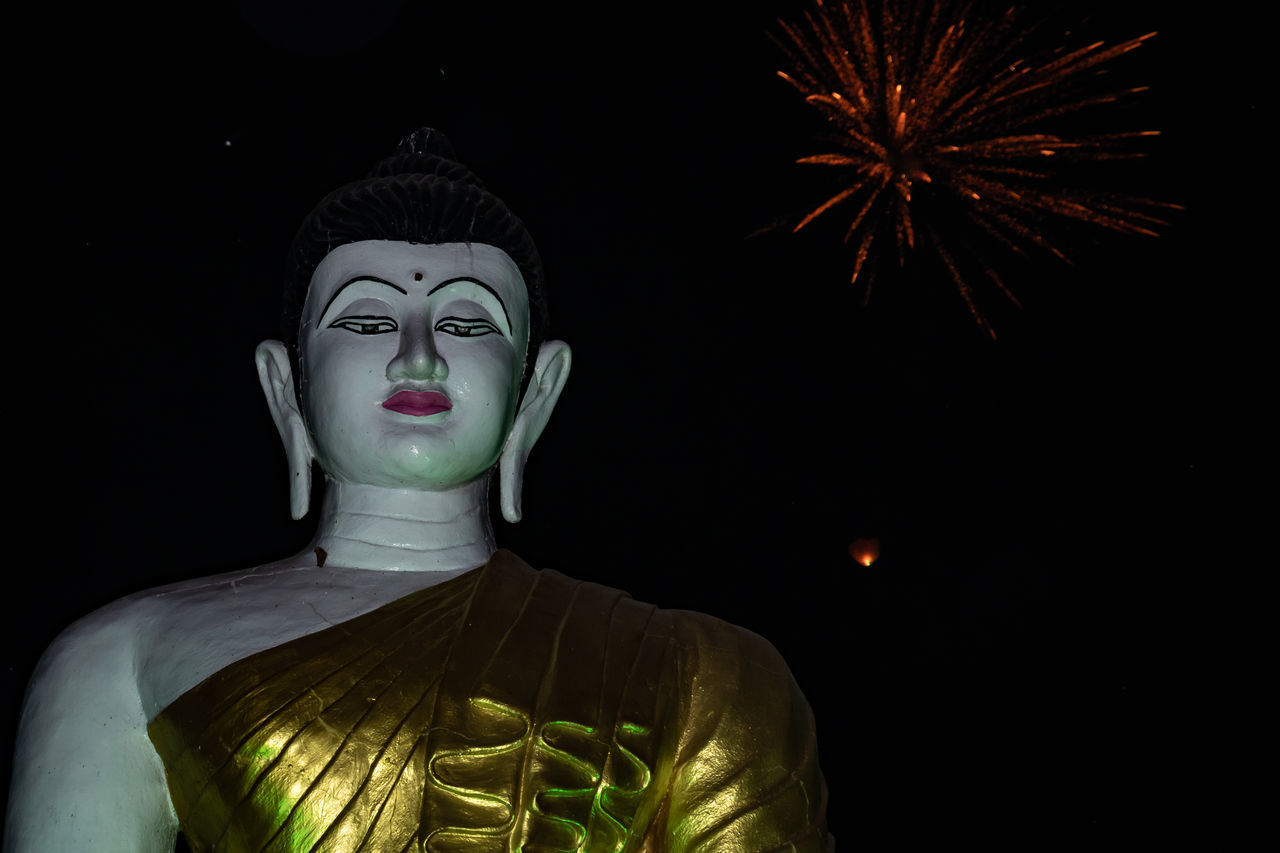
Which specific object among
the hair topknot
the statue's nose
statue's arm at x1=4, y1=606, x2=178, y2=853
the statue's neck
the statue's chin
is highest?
the hair topknot

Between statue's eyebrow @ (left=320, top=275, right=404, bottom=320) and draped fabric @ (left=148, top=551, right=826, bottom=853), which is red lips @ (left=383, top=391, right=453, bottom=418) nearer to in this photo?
statue's eyebrow @ (left=320, top=275, right=404, bottom=320)

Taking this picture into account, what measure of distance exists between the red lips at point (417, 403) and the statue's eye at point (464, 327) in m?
0.19

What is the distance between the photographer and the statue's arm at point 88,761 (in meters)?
2.80

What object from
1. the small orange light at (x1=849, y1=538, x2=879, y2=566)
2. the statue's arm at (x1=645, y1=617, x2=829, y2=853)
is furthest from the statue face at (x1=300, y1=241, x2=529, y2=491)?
the small orange light at (x1=849, y1=538, x2=879, y2=566)

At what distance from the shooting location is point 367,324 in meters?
3.39

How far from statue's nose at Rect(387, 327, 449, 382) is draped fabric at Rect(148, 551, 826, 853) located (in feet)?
1.84

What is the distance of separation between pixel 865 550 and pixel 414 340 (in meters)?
1.80

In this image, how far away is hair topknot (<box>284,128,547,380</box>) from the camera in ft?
11.5

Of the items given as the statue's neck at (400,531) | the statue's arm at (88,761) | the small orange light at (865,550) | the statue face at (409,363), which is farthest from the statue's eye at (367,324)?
the small orange light at (865,550)

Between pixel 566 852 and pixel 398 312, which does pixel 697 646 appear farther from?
pixel 398 312

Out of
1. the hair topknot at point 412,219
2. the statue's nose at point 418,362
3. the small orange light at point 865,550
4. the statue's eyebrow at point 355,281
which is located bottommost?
the small orange light at point 865,550

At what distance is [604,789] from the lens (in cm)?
279

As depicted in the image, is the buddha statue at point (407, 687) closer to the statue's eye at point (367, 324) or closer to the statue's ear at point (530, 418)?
the statue's eye at point (367, 324)

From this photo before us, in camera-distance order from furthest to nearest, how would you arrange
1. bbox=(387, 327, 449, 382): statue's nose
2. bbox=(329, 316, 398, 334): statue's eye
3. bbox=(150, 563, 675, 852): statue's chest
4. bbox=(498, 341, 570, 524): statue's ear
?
bbox=(498, 341, 570, 524): statue's ear, bbox=(329, 316, 398, 334): statue's eye, bbox=(387, 327, 449, 382): statue's nose, bbox=(150, 563, 675, 852): statue's chest
